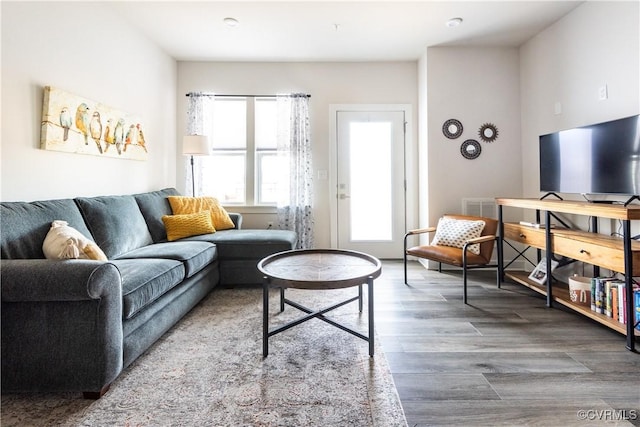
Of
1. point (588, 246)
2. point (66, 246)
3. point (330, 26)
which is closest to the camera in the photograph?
point (66, 246)

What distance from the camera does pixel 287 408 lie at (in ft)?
4.82

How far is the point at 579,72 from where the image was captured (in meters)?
2.98

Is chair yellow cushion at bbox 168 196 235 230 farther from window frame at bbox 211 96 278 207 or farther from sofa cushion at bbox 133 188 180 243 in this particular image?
window frame at bbox 211 96 278 207

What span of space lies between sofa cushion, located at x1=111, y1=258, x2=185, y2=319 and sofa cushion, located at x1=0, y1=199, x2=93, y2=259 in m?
0.43

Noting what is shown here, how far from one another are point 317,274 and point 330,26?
2755 millimetres

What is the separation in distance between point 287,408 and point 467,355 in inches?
45.0

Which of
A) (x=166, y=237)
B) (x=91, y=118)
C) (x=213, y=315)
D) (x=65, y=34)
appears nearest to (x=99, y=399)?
(x=213, y=315)

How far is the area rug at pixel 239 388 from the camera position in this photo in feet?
4.61

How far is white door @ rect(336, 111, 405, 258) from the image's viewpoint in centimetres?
439

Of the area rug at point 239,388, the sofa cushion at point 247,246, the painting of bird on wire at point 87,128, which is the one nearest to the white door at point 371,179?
the sofa cushion at point 247,246

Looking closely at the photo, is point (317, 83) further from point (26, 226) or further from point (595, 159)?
point (26, 226)

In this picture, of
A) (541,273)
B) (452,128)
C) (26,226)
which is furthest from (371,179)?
(26,226)

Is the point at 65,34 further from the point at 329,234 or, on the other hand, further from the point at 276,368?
the point at 329,234

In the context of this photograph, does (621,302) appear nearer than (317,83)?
Yes
